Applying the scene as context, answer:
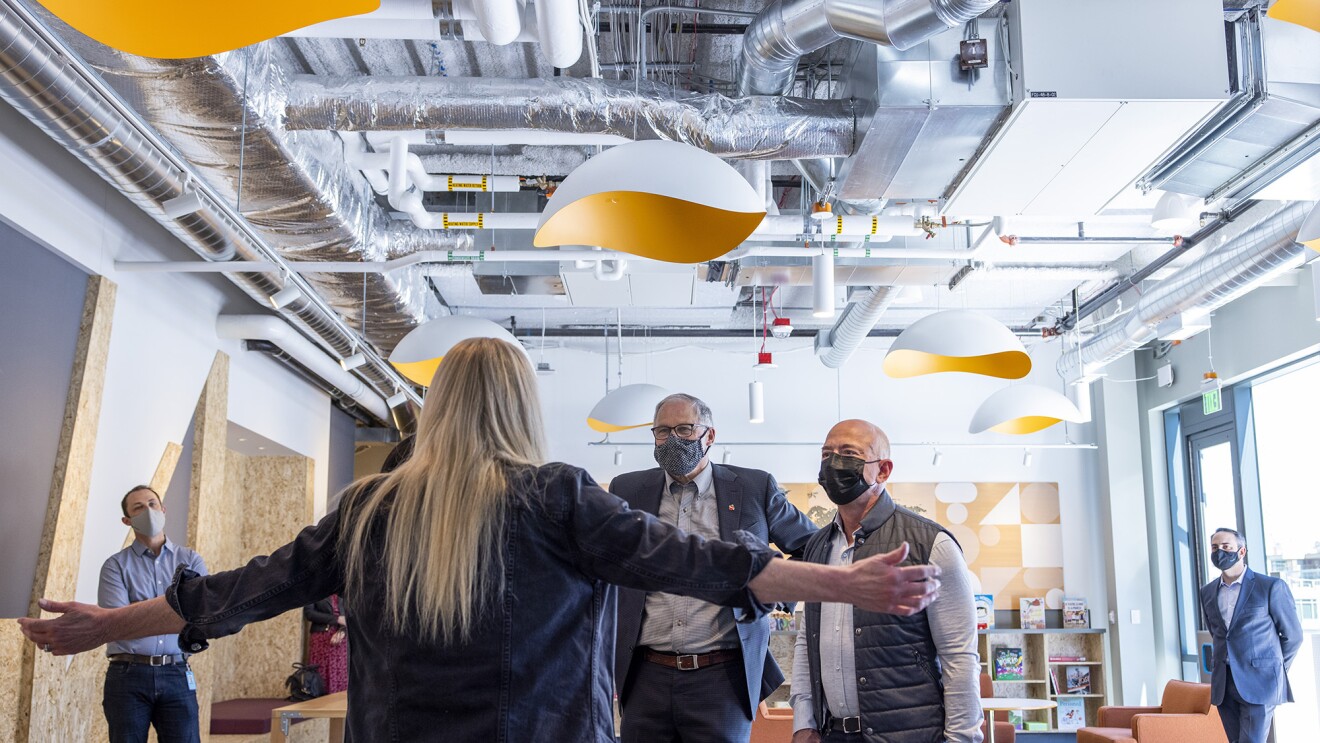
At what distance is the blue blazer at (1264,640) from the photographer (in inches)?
311

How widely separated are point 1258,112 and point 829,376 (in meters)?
7.60

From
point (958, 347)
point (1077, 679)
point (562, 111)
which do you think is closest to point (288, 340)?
point (562, 111)

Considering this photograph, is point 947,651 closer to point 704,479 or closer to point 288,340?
point 704,479

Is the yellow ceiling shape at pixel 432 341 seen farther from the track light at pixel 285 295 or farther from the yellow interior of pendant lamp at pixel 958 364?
the track light at pixel 285 295

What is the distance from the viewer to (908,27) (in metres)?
4.61

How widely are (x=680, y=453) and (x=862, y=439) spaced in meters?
0.62

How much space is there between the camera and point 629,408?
760 centimetres

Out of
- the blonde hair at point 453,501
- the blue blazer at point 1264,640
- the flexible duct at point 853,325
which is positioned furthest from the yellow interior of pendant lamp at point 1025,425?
the blonde hair at point 453,501

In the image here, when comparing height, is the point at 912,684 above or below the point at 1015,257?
below

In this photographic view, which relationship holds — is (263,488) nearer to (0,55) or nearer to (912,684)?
(0,55)

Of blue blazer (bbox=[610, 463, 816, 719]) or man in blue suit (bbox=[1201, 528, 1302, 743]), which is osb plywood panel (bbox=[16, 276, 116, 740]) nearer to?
blue blazer (bbox=[610, 463, 816, 719])

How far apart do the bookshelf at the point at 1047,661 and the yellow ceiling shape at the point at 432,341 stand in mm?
7769

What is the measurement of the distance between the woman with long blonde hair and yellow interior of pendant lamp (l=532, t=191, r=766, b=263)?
1.63m

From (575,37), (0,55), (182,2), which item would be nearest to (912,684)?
(182,2)
